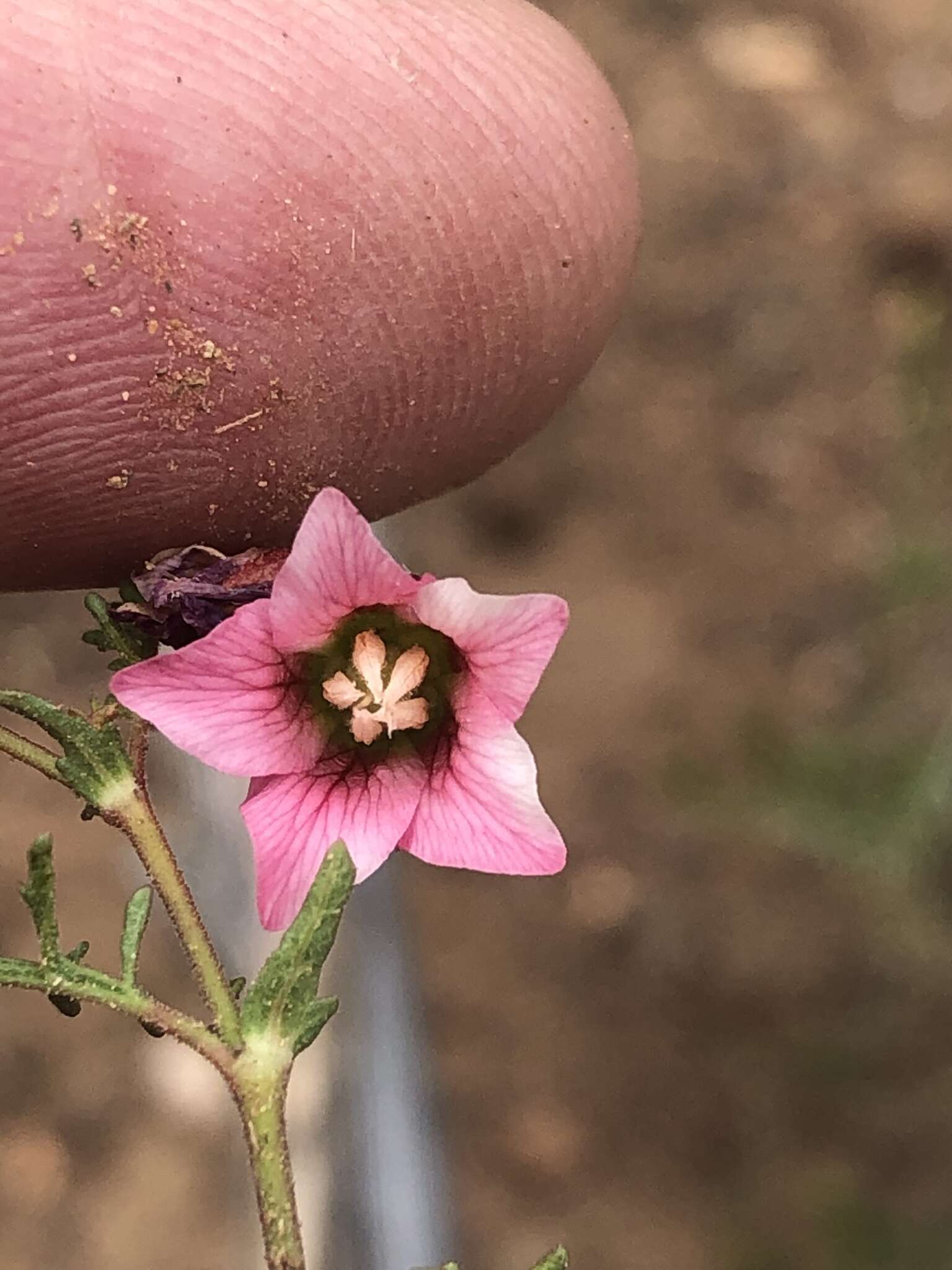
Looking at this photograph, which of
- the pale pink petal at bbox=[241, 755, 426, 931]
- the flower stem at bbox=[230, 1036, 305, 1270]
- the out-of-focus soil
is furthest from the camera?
the out-of-focus soil

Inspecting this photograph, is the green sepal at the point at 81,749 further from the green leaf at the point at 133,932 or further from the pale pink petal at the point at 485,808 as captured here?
the pale pink petal at the point at 485,808

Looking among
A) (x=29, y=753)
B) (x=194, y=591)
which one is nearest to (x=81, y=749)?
(x=29, y=753)

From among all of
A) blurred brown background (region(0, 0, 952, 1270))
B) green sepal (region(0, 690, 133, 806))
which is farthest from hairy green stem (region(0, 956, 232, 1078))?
blurred brown background (region(0, 0, 952, 1270))

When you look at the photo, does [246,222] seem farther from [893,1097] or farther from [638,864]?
[893,1097]

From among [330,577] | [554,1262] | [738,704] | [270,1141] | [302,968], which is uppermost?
[330,577]

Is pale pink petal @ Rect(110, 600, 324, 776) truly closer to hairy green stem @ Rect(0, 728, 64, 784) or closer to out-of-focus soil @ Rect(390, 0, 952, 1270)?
hairy green stem @ Rect(0, 728, 64, 784)

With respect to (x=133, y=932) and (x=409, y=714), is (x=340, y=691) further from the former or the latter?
(x=133, y=932)

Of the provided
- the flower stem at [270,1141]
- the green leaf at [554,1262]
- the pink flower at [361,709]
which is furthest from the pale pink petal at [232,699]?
the green leaf at [554,1262]
